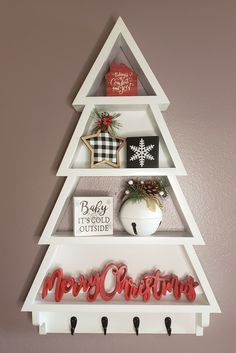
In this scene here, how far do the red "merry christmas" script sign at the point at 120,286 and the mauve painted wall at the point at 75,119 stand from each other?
0.36ft

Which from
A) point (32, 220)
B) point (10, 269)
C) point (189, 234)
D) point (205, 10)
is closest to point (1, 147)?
point (32, 220)

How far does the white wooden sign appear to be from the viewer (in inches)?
48.6

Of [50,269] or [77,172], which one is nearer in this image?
[77,172]

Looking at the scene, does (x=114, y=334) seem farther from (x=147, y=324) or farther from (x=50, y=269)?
(x=50, y=269)

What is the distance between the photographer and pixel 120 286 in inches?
49.4

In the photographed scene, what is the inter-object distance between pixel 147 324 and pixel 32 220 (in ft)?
1.98

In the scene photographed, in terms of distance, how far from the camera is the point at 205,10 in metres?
1.31

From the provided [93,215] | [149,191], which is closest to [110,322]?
[93,215]

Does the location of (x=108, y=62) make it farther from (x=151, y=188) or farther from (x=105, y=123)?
(x=151, y=188)

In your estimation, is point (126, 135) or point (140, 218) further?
point (126, 135)

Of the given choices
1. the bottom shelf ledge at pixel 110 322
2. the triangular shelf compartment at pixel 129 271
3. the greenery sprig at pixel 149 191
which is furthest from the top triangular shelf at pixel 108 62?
the bottom shelf ledge at pixel 110 322

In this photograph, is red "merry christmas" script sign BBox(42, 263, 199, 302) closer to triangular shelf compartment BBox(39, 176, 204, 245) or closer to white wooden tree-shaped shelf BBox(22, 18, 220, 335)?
white wooden tree-shaped shelf BBox(22, 18, 220, 335)

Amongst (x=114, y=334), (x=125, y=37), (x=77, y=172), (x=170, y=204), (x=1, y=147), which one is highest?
(x=125, y=37)

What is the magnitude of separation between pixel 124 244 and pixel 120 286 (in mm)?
157
